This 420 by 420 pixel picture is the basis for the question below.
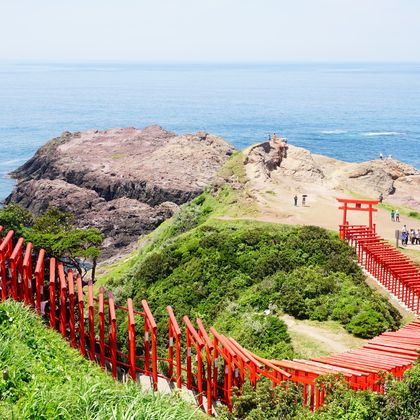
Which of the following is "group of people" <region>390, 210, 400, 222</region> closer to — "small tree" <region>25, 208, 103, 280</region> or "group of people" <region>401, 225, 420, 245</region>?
"group of people" <region>401, 225, 420, 245</region>

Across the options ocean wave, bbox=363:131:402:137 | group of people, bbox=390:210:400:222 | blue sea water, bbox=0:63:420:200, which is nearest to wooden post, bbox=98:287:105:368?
group of people, bbox=390:210:400:222

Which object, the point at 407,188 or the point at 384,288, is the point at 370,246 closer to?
the point at 384,288

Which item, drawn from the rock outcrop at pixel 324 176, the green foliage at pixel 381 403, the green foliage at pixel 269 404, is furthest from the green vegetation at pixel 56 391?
the rock outcrop at pixel 324 176

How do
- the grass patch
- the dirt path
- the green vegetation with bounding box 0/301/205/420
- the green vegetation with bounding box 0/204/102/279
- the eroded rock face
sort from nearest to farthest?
the green vegetation with bounding box 0/301/205/420
the dirt path
the green vegetation with bounding box 0/204/102/279
the eroded rock face
the grass patch

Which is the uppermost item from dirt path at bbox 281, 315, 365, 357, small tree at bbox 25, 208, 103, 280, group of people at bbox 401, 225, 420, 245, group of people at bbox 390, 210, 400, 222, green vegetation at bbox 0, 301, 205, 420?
green vegetation at bbox 0, 301, 205, 420

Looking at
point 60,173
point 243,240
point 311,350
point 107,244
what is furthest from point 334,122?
point 311,350

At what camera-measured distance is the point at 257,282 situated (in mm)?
29359

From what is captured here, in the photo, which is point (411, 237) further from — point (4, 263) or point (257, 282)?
point (4, 263)

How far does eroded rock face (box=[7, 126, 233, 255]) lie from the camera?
61062 mm

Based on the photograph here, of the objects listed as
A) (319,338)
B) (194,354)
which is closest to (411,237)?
(319,338)

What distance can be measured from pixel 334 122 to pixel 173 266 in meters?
126

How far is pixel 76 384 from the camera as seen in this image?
1416 centimetres

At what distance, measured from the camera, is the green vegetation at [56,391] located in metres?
12.6

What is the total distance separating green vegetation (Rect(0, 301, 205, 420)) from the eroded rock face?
3927 cm
